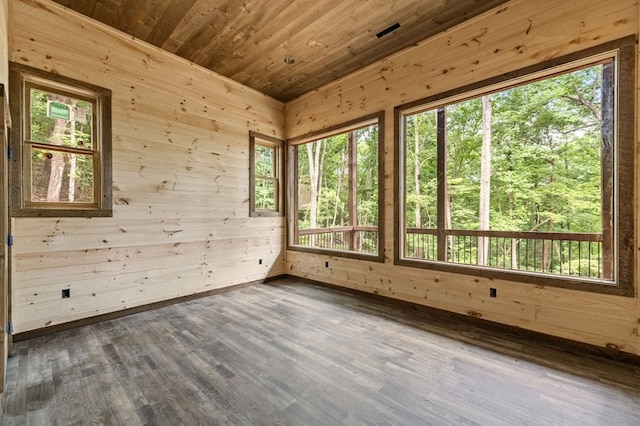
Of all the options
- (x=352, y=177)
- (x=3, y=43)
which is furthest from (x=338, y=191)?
(x=3, y=43)

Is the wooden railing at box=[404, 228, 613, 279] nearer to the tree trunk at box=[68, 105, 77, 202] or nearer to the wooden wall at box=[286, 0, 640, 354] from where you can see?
the wooden wall at box=[286, 0, 640, 354]

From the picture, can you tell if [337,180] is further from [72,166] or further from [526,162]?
[72,166]

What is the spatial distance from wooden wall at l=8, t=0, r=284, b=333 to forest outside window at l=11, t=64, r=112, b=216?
0.11 meters

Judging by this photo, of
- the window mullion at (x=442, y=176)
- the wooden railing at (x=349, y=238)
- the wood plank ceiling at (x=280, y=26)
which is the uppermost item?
the wood plank ceiling at (x=280, y=26)

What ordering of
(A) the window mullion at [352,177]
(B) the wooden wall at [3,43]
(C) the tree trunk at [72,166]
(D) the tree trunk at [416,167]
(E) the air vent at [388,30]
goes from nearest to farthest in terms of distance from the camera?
1. (B) the wooden wall at [3,43]
2. (C) the tree trunk at [72,166]
3. (E) the air vent at [388,30]
4. (D) the tree trunk at [416,167]
5. (A) the window mullion at [352,177]

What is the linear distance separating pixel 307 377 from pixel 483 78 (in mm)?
3444

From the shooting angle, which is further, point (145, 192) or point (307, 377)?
point (145, 192)

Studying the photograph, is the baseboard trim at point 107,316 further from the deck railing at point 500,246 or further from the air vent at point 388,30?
the air vent at point 388,30

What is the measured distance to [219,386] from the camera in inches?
72.4

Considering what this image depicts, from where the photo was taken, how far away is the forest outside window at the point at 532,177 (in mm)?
2271

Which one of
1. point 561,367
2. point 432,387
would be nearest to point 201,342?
point 432,387

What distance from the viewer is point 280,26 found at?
3.06 metres

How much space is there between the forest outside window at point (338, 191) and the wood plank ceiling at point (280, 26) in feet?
3.26

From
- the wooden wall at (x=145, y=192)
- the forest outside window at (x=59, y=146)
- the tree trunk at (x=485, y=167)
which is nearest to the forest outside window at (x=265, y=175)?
the wooden wall at (x=145, y=192)
